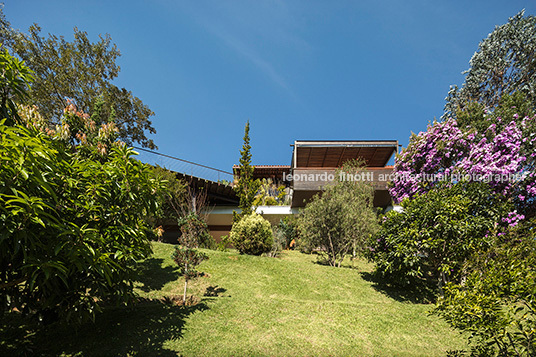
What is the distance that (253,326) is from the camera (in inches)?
225

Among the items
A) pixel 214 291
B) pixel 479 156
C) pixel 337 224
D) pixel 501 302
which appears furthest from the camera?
pixel 337 224

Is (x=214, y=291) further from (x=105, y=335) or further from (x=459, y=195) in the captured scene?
(x=459, y=195)

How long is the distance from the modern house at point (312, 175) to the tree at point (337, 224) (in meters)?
4.91

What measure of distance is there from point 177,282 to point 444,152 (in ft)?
37.9

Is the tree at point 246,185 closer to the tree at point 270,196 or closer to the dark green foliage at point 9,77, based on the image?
the tree at point 270,196

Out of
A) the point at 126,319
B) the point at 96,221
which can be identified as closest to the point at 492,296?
the point at 96,221

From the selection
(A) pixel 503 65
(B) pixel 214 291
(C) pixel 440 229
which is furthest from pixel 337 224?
(A) pixel 503 65

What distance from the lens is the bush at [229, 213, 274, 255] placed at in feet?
39.6

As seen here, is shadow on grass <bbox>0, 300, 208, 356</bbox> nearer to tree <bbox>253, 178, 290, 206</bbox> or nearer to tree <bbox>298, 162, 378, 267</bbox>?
tree <bbox>298, 162, 378, 267</bbox>

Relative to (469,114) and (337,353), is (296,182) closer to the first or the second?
(469,114)

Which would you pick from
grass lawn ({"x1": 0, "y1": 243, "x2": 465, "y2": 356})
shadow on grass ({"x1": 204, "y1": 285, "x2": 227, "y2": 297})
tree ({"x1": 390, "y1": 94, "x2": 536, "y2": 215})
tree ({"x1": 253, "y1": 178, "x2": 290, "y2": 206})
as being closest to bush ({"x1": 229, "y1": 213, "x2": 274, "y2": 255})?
grass lawn ({"x1": 0, "y1": 243, "x2": 465, "y2": 356})

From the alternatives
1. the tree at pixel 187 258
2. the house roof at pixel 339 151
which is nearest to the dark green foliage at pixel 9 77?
the tree at pixel 187 258

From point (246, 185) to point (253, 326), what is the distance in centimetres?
1227

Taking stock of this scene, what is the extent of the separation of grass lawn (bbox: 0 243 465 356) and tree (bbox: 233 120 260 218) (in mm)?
8357
